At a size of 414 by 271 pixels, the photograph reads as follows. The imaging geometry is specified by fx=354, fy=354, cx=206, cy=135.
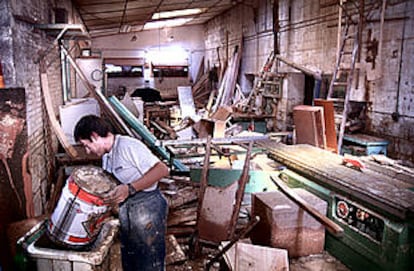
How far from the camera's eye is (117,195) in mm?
2068

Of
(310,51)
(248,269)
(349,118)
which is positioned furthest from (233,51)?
(248,269)

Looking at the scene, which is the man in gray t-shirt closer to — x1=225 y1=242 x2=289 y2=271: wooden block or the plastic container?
the plastic container

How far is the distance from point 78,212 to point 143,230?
588mm

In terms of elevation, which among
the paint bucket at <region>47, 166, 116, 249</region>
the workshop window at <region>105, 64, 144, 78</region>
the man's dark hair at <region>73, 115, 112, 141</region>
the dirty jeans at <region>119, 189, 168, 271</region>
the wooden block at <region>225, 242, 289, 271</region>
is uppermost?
the workshop window at <region>105, 64, 144, 78</region>

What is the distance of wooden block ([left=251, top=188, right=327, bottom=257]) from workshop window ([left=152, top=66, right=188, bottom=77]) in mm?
12665

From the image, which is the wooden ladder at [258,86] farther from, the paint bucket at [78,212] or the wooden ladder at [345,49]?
the paint bucket at [78,212]

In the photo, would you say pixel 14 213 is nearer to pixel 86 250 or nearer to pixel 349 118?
pixel 86 250

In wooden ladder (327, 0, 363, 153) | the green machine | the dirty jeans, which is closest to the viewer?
the dirty jeans

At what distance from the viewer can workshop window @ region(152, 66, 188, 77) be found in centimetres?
1521

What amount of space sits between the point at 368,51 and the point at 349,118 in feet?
4.11

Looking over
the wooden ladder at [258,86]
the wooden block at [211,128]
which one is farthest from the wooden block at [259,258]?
the wooden ladder at [258,86]

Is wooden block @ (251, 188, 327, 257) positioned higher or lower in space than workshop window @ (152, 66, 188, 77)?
lower

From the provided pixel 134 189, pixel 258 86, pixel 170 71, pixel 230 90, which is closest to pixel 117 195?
pixel 134 189

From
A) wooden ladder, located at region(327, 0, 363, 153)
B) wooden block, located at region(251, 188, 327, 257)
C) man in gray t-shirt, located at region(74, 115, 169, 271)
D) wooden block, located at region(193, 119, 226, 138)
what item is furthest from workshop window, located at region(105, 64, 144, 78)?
man in gray t-shirt, located at region(74, 115, 169, 271)
